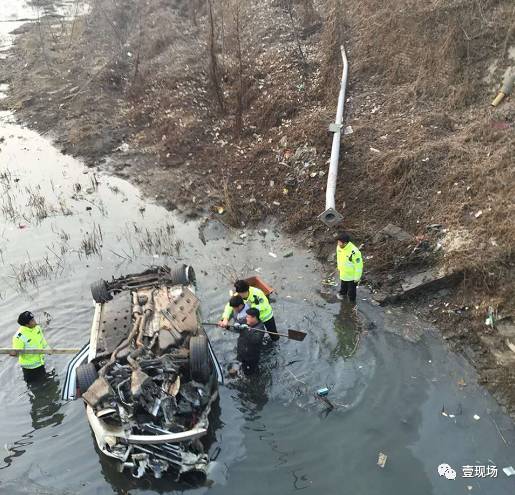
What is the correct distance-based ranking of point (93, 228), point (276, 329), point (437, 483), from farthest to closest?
point (93, 228)
point (276, 329)
point (437, 483)

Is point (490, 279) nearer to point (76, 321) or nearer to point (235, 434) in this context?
point (235, 434)

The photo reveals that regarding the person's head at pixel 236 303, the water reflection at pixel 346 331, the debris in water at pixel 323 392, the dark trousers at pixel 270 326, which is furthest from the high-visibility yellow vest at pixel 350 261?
the debris in water at pixel 323 392

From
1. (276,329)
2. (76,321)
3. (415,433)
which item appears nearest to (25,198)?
(76,321)

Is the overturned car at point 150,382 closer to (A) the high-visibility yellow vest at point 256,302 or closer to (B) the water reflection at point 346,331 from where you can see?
(A) the high-visibility yellow vest at point 256,302

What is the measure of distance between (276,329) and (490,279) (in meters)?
3.99

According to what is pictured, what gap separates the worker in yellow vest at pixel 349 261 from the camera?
9.08 metres

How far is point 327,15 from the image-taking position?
1905 centimetres

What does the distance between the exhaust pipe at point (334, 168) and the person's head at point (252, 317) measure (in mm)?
3451

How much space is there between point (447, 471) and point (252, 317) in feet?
11.5

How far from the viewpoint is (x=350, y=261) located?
9.17m

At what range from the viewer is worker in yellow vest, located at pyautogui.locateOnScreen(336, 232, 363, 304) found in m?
9.08

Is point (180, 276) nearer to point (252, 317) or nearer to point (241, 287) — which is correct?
point (241, 287)

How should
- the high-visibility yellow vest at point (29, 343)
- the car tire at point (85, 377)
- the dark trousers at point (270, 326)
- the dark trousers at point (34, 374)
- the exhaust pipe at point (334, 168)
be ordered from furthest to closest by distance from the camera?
1. the exhaust pipe at point (334, 168)
2. the dark trousers at point (270, 326)
3. the dark trousers at point (34, 374)
4. the high-visibility yellow vest at point (29, 343)
5. the car tire at point (85, 377)

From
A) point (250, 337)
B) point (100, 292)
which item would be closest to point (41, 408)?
point (100, 292)
